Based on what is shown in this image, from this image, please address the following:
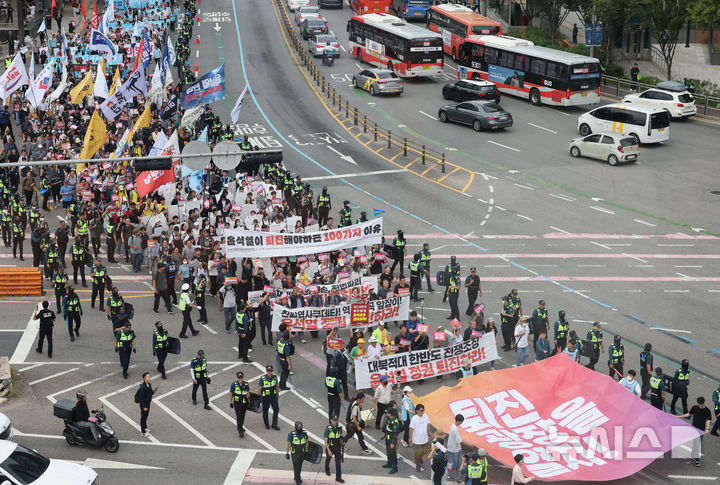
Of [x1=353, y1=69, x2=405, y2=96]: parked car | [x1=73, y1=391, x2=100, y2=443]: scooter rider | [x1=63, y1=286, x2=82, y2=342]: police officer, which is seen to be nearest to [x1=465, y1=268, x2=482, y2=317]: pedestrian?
[x1=63, y1=286, x2=82, y2=342]: police officer

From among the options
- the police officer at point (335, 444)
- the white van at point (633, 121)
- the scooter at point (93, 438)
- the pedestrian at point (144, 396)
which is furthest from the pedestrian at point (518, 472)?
the white van at point (633, 121)

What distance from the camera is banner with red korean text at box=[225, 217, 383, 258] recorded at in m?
28.3

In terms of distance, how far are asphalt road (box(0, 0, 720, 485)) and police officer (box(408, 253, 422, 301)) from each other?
1.78 ft

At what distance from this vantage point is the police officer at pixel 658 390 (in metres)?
21.6

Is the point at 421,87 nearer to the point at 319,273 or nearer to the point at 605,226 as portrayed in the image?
the point at 605,226

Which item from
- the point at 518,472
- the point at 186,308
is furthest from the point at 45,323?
the point at 518,472

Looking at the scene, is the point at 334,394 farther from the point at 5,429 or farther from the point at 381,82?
the point at 381,82

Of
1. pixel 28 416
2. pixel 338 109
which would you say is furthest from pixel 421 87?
pixel 28 416

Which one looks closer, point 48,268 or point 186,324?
point 186,324

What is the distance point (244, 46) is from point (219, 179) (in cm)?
3856

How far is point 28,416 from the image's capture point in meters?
22.3

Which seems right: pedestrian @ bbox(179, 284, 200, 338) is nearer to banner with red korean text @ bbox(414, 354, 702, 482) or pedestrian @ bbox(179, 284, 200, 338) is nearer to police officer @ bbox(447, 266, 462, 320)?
police officer @ bbox(447, 266, 462, 320)

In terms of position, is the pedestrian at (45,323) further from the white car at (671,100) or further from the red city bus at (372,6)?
the red city bus at (372,6)

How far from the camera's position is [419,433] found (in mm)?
19797
